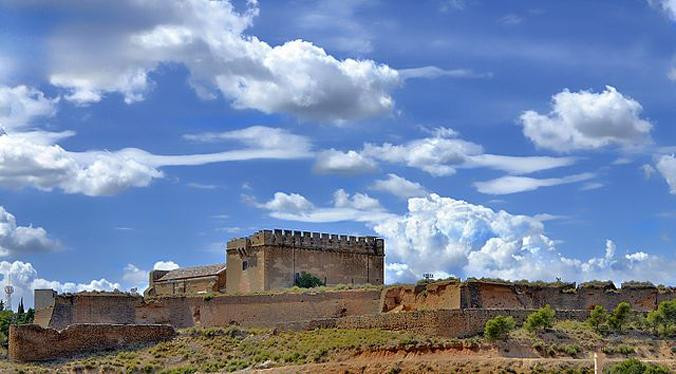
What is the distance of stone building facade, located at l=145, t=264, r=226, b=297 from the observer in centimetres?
6612

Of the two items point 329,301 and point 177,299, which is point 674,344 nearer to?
point 329,301

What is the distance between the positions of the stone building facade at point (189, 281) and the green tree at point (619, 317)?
2423 cm

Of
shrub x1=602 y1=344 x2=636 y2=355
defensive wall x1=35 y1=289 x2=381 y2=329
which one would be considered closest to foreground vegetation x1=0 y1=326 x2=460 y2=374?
defensive wall x1=35 y1=289 x2=381 y2=329

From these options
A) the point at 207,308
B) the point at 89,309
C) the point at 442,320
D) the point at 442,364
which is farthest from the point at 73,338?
the point at 442,364

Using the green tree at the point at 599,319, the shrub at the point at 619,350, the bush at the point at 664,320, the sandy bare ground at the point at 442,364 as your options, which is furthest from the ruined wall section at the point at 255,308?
the bush at the point at 664,320

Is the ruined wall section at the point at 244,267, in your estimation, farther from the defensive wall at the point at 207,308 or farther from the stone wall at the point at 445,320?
the stone wall at the point at 445,320

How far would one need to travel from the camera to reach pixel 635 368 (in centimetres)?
4234

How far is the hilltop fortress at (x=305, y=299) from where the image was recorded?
2061 inches

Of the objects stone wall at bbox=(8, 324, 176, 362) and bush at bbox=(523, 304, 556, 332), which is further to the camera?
stone wall at bbox=(8, 324, 176, 362)

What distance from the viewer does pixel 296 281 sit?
208 feet

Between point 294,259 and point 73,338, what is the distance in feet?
45.3

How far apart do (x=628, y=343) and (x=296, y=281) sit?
21.0 meters

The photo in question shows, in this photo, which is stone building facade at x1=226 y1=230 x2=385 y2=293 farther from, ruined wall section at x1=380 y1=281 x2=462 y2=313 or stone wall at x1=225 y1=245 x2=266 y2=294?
ruined wall section at x1=380 y1=281 x2=462 y2=313

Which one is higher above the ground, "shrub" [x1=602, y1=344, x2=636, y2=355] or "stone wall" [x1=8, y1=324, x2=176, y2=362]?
"stone wall" [x1=8, y1=324, x2=176, y2=362]
